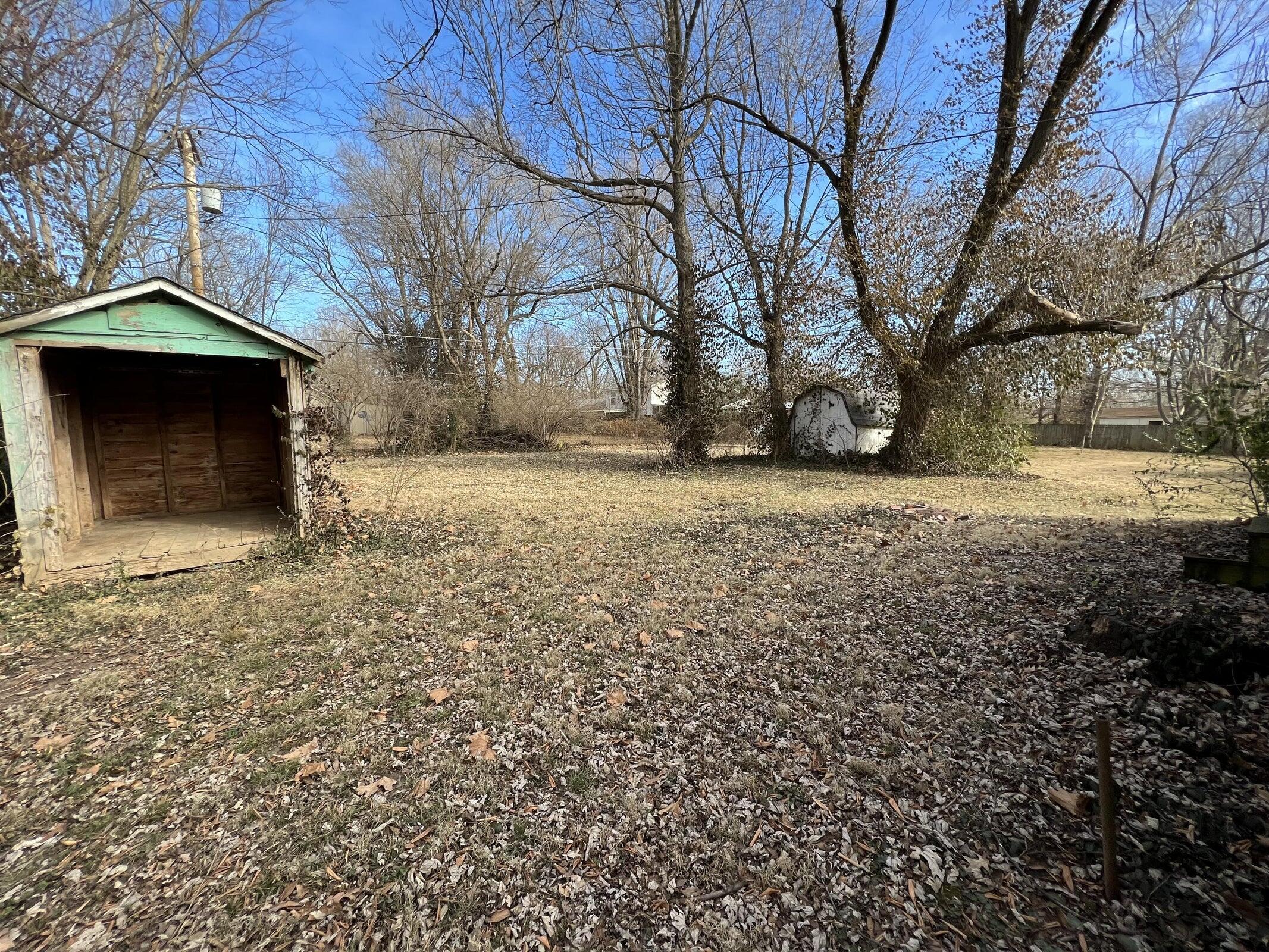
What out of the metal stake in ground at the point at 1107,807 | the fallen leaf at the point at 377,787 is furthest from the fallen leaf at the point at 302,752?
the metal stake in ground at the point at 1107,807

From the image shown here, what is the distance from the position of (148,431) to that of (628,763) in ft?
29.2

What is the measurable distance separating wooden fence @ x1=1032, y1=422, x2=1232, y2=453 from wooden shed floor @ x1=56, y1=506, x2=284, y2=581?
891 inches

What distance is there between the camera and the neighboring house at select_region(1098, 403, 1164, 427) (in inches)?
1260

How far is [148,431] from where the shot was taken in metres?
7.61

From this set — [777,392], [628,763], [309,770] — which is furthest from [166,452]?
[777,392]

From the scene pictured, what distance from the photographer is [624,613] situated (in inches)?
172

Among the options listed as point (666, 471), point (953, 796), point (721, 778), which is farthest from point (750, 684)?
point (666, 471)

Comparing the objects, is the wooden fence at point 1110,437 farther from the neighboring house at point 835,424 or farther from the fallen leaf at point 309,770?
the fallen leaf at point 309,770

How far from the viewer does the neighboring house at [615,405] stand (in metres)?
25.0

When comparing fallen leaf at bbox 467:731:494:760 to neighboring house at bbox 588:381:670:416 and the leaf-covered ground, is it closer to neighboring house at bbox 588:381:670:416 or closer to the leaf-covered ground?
the leaf-covered ground

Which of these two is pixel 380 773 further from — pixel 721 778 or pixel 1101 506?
pixel 1101 506

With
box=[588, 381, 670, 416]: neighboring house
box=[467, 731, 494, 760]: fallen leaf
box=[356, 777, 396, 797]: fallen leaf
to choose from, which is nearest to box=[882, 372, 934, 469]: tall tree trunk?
box=[588, 381, 670, 416]: neighboring house

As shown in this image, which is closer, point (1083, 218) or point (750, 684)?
Answer: point (750, 684)

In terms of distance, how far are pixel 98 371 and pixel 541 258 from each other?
Result: 18784 mm
